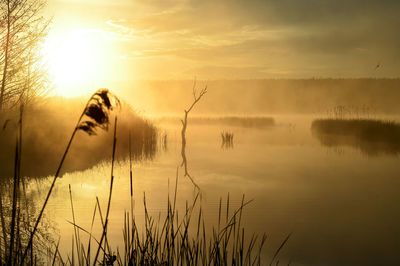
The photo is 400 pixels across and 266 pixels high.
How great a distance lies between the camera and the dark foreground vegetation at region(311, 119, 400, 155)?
69.5ft

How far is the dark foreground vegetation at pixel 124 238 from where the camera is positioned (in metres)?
3.10

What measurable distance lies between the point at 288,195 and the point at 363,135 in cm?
1468

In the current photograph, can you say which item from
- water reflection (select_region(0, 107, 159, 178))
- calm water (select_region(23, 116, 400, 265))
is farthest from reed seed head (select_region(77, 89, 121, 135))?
water reflection (select_region(0, 107, 159, 178))

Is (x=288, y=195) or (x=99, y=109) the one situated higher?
(x=99, y=109)

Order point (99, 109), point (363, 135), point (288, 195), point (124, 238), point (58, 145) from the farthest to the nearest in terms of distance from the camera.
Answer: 1. point (363, 135)
2. point (58, 145)
3. point (288, 195)
4. point (124, 238)
5. point (99, 109)

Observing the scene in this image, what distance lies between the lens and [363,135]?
24562 mm

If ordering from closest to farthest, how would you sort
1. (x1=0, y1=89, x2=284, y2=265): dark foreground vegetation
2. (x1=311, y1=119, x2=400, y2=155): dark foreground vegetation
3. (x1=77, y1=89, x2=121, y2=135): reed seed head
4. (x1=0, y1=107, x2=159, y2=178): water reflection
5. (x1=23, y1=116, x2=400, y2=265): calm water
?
(x1=77, y1=89, x2=121, y2=135): reed seed head
(x1=0, y1=89, x2=284, y2=265): dark foreground vegetation
(x1=23, y1=116, x2=400, y2=265): calm water
(x1=0, y1=107, x2=159, y2=178): water reflection
(x1=311, y1=119, x2=400, y2=155): dark foreground vegetation

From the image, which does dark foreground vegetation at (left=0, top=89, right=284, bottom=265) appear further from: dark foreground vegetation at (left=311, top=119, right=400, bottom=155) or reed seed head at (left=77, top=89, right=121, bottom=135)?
dark foreground vegetation at (left=311, top=119, right=400, bottom=155)

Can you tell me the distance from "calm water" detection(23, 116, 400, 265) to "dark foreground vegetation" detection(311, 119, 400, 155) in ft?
6.43

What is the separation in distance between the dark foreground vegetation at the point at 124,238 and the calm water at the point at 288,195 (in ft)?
1.01

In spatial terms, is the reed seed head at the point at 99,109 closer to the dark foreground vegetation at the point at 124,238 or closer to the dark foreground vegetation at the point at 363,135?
the dark foreground vegetation at the point at 124,238

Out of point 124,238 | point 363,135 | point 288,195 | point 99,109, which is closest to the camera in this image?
point 99,109

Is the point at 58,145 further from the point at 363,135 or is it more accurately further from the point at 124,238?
the point at 363,135

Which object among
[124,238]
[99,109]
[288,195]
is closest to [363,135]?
[288,195]
